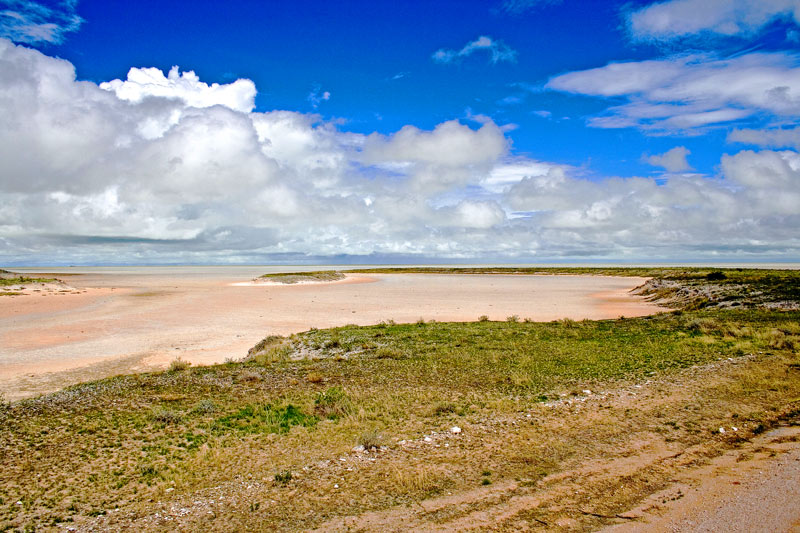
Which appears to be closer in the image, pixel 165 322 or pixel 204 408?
pixel 204 408

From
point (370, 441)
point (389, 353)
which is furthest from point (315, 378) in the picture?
point (370, 441)

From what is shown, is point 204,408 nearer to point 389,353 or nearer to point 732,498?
point 389,353

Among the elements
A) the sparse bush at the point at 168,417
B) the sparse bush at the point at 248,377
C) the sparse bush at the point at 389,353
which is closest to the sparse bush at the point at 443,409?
the sparse bush at the point at 168,417

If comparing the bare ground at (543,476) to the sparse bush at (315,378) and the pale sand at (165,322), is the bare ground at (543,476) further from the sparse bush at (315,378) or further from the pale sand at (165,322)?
the pale sand at (165,322)

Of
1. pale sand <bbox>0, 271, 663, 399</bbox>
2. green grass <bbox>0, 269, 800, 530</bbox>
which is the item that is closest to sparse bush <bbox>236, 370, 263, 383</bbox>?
green grass <bbox>0, 269, 800, 530</bbox>

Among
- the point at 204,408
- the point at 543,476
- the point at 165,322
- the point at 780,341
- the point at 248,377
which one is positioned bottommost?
the point at 165,322

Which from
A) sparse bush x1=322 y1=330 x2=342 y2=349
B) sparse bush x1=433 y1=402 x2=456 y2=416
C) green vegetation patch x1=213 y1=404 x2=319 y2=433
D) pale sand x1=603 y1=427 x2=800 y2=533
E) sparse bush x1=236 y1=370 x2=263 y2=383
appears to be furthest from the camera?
sparse bush x1=322 y1=330 x2=342 y2=349

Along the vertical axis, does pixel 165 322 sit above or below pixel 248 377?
below

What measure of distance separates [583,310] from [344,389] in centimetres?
3399

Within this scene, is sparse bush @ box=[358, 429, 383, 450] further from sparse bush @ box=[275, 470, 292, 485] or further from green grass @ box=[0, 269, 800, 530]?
sparse bush @ box=[275, 470, 292, 485]

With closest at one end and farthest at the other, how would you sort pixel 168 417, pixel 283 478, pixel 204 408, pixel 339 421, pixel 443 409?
pixel 283 478 → pixel 339 421 → pixel 168 417 → pixel 443 409 → pixel 204 408

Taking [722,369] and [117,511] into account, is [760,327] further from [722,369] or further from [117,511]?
[117,511]

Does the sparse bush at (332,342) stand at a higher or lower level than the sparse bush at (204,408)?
lower

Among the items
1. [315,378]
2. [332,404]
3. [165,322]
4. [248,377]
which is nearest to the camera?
[332,404]
